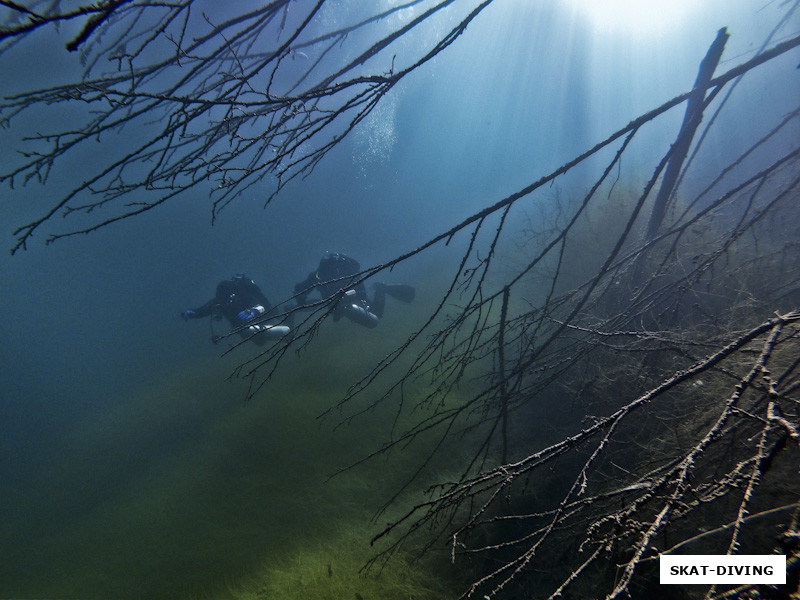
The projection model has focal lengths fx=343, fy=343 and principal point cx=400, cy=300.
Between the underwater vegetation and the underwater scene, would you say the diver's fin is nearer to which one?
the underwater scene

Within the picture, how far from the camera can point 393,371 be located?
32.3ft

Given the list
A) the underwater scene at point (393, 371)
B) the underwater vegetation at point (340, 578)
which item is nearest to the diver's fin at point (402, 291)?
the underwater scene at point (393, 371)

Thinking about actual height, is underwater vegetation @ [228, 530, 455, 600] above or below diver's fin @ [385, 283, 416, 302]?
below

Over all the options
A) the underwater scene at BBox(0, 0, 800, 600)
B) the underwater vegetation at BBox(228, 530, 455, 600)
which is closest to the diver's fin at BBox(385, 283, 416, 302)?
the underwater scene at BBox(0, 0, 800, 600)

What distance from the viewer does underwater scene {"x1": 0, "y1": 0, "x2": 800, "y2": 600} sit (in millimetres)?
1274

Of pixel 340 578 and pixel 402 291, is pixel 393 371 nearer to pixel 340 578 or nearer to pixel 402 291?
pixel 402 291

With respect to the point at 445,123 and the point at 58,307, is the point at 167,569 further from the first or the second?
the point at 445,123

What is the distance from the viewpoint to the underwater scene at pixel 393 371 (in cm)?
127

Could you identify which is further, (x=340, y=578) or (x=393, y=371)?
(x=393, y=371)

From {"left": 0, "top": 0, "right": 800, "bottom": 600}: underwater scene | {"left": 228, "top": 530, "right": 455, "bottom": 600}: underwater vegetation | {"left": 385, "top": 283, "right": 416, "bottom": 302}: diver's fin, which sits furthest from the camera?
{"left": 385, "top": 283, "right": 416, "bottom": 302}: diver's fin

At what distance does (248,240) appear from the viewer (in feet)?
141

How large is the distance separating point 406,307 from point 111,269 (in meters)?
43.9

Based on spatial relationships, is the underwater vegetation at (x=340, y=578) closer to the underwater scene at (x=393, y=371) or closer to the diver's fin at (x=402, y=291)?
the underwater scene at (x=393, y=371)

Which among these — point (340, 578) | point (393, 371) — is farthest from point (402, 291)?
point (340, 578)
